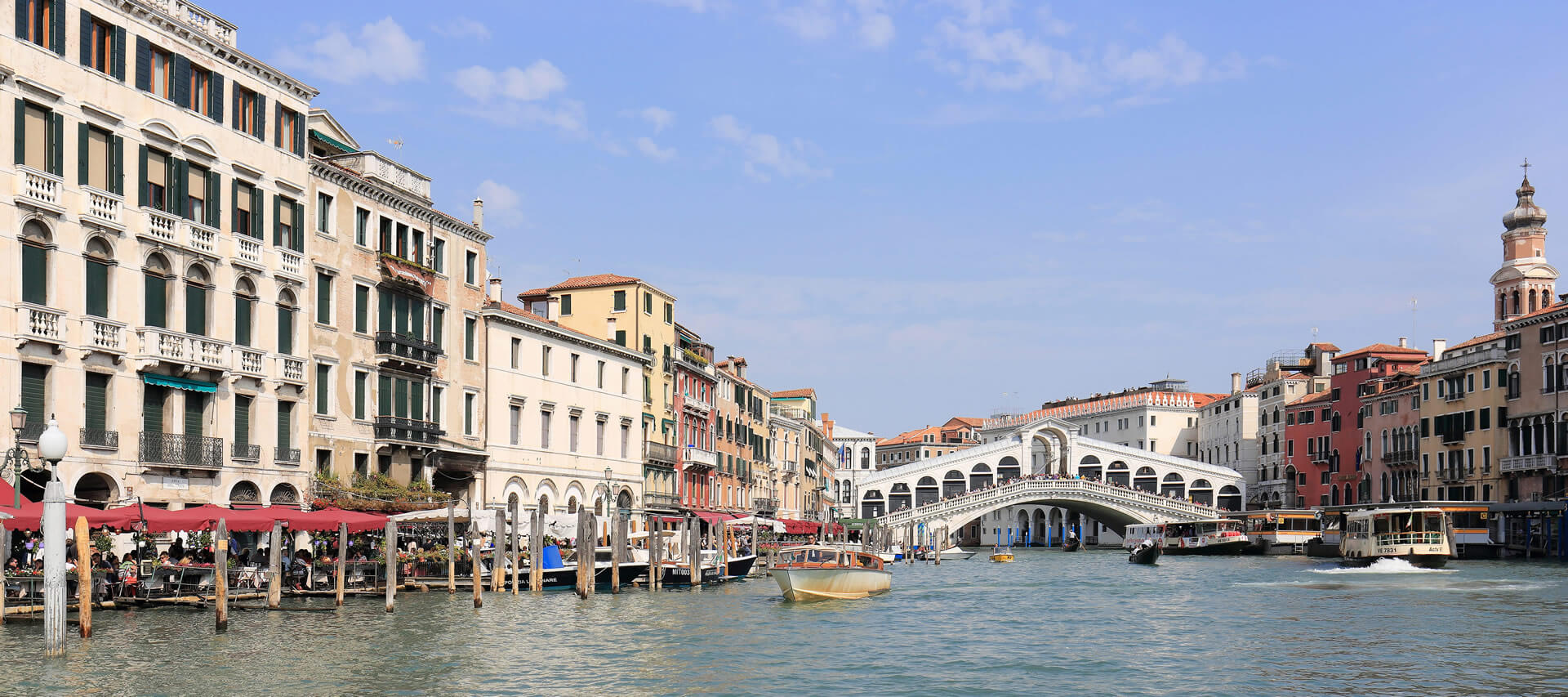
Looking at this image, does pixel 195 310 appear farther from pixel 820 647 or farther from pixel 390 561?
pixel 820 647

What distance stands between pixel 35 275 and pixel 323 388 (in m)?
8.17

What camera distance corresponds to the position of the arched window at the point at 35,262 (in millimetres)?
24766

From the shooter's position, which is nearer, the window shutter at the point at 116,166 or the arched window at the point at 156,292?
the window shutter at the point at 116,166

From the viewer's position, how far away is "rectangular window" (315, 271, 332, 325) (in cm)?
3234

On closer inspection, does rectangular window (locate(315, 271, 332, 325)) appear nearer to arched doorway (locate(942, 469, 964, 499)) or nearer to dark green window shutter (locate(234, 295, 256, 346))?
dark green window shutter (locate(234, 295, 256, 346))

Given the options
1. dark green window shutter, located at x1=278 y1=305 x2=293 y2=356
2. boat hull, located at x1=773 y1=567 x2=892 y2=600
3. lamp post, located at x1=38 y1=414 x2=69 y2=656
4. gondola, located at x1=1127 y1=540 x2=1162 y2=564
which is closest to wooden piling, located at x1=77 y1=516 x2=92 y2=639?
lamp post, located at x1=38 y1=414 x2=69 y2=656

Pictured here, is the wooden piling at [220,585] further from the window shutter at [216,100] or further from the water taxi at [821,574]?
the water taxi at [821,574]

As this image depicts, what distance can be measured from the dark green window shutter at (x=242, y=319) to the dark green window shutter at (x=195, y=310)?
76 centimetres

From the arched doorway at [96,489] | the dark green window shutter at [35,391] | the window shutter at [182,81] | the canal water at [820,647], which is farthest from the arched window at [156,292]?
the canal water at [820,647]

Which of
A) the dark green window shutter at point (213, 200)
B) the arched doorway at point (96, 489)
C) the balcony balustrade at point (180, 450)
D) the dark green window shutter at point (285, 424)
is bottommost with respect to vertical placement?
the arched doorway at point (96, 489)

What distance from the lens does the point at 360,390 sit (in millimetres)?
33969

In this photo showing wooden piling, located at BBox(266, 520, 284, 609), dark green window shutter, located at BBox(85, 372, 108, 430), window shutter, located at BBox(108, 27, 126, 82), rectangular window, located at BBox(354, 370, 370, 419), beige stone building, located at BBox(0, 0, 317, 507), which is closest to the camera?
beige stone building, located at BBox(0, 0, 317, 507)

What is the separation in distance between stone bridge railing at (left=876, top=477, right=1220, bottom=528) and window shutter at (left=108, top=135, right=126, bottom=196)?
58289mm

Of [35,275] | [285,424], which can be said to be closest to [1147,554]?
[285,424]
